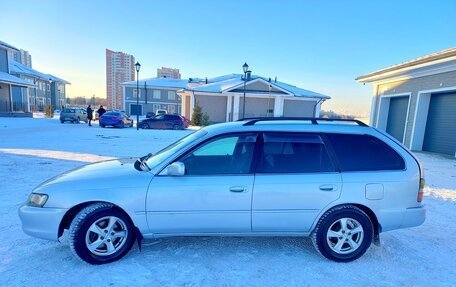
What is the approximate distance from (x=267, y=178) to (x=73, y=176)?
2260 mm

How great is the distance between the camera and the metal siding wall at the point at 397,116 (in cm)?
1372

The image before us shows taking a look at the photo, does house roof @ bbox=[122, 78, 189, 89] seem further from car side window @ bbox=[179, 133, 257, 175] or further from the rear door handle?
the rear door handle

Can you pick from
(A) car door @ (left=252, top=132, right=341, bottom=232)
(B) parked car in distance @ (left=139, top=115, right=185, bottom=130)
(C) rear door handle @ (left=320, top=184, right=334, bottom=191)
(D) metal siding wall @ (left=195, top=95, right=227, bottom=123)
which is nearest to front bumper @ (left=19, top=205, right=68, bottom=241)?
(A) car door @ (left=252, top=132, right=341, bottom=232)

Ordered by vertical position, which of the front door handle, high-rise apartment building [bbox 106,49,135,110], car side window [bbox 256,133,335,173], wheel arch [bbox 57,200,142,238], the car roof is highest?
high-rise apartment building [bbox 106,49,135,110]

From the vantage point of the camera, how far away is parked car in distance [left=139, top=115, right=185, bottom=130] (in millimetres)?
21688

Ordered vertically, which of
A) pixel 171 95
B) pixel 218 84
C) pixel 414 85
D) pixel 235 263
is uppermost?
pixel 218 84

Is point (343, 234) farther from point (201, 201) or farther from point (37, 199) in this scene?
point (37, 199)

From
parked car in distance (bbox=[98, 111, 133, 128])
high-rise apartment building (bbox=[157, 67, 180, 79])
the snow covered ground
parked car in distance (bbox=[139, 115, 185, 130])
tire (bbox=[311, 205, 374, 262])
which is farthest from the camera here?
high-rise apartment building (bbox=[157, 67, 180, 79])

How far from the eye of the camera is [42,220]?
105 inches

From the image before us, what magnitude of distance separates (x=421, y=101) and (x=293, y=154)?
1299 cm

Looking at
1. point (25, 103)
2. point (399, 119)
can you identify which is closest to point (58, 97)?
point (25, 103)

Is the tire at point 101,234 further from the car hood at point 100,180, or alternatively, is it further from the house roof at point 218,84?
the house roof at point 218,84

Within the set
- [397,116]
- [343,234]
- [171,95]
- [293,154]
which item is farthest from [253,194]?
[171,95]

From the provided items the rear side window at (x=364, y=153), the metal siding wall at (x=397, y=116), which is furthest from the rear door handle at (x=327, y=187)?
the metal siding wall at (x=397, y=116)
